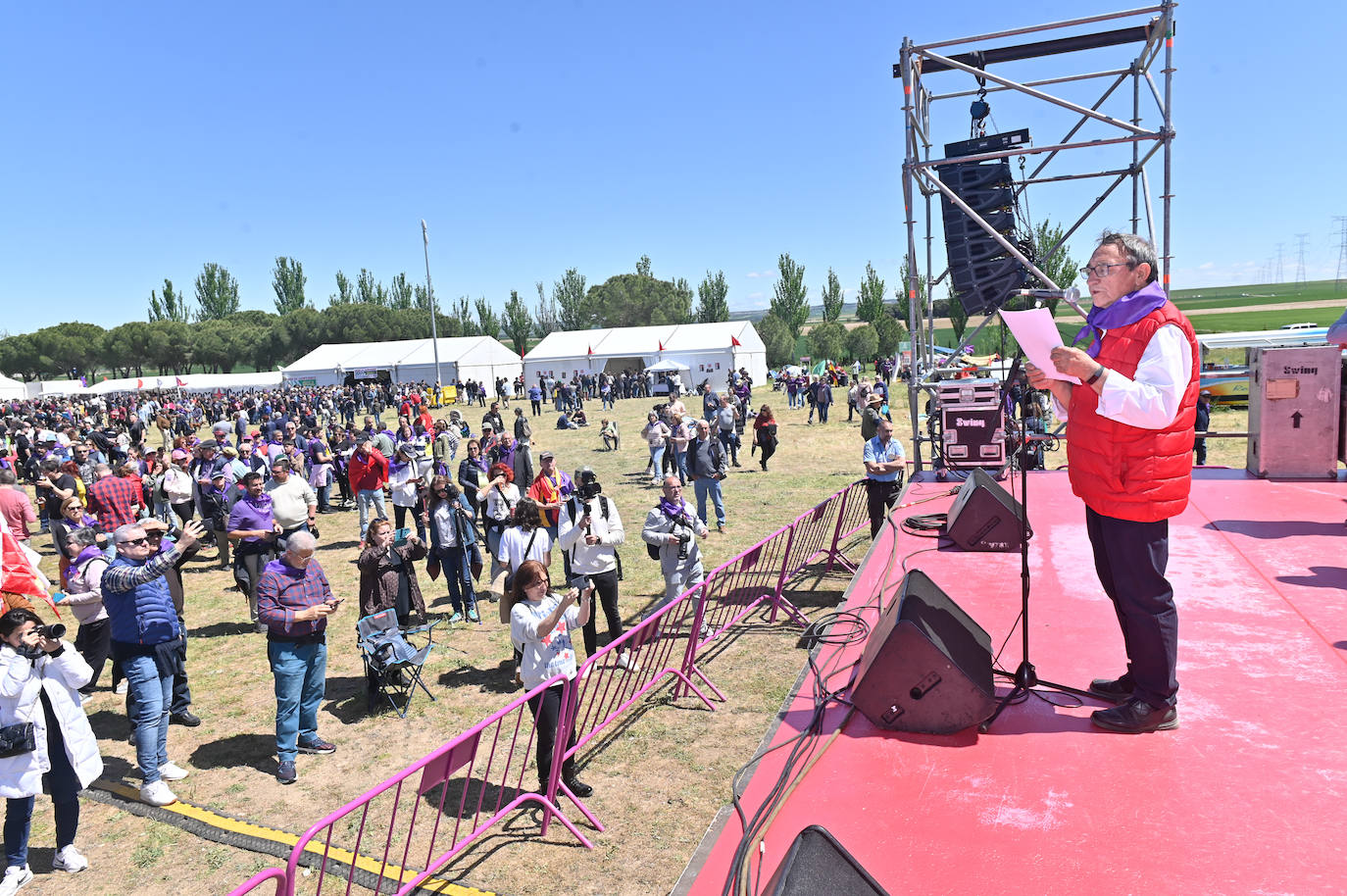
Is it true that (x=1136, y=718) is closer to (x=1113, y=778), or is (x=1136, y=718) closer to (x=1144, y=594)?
(x=1113, y=778)

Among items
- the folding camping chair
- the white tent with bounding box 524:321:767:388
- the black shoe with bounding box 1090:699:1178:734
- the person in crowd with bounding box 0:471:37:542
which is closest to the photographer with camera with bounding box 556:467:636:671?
the folding camping chair

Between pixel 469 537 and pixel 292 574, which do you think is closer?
pixel 292 574

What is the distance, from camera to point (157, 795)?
5695mm

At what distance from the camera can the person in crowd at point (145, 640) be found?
5758 mm

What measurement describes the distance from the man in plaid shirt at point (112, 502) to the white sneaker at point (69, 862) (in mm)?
5419

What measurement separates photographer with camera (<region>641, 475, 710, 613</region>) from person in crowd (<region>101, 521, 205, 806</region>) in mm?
4103

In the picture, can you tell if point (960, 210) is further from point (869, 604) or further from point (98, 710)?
point (98, 710)

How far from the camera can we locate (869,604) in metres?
5.50

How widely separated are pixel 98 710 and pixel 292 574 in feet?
10.7

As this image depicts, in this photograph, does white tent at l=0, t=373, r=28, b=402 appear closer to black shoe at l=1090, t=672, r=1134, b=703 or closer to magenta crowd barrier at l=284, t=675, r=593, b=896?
magenta crowd barrier at l=284, t=675, r=593, b=896

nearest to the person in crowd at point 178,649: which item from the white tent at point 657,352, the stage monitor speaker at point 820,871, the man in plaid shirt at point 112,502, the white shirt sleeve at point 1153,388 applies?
the man in plaid shirt at point 112,502

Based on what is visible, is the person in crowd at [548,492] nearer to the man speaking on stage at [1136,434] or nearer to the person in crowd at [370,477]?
the person in crowd at [370,477]

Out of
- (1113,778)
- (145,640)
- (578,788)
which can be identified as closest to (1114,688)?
(1113,778)

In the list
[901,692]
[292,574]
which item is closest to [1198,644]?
[901,692]
